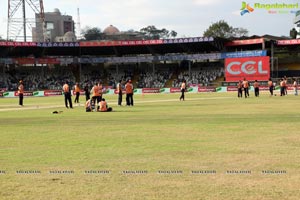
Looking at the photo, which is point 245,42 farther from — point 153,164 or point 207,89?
point 153,164

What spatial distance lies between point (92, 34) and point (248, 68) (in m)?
84.3

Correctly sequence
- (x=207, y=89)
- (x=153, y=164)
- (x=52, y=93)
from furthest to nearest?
(x=52, y=93) → (x=207, y=89) → (x=153, y=164)

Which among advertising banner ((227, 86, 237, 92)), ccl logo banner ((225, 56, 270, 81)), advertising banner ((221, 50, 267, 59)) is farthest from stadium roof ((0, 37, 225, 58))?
advertising banner ((227, 86, 237, 92))

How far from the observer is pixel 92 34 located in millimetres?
137500

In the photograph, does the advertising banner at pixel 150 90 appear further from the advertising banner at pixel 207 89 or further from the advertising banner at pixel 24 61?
the advertising banner at pixel 24 61

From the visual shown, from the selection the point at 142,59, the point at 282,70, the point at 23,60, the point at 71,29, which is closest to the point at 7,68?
the point at 23,60

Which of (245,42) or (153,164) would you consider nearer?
(153,164)

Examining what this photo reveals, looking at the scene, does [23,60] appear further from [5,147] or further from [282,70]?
[5,147]

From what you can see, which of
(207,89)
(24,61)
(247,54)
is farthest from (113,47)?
(247,54)

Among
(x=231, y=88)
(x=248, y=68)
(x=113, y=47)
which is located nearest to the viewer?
(x=231, y=88)

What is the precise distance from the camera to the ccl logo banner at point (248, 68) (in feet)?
198

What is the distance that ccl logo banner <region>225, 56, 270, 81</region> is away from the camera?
198ft

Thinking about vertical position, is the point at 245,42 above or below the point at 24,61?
above

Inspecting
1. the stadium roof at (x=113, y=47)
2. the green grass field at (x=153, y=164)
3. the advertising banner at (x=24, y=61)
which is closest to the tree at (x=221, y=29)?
the stadium roof at (x=113, y=47)
